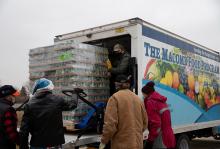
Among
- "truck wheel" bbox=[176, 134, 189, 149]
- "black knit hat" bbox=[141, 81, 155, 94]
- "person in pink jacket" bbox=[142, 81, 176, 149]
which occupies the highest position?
"black knit hat" bbox=[141, 81, 155, 94]

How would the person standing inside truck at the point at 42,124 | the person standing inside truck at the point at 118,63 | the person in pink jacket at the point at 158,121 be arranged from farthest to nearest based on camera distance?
the person standing inside truck at the point at 118,63 → the person in pink jacket at the point at 158,121 → the person standing inside truck at the point at 42,124

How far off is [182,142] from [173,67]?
5.74 feet

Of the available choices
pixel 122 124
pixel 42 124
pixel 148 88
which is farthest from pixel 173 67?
pixel 42 124

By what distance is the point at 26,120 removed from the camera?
15.2ft

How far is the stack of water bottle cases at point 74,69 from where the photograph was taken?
631 centimetres

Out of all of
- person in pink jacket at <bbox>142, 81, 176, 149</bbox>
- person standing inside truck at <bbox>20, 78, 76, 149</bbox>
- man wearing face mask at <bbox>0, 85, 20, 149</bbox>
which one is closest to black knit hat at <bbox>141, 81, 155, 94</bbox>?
person in pink jacket at <bbox>142, 81, 176, 149</bbox>

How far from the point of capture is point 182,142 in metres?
8.38

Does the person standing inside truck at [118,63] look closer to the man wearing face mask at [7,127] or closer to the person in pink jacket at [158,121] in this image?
the person in pink jacket at [158,121]

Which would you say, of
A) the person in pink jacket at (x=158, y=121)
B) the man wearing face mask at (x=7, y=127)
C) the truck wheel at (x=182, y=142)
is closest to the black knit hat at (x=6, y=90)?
the man wearing face mask at (x=7, y=127)

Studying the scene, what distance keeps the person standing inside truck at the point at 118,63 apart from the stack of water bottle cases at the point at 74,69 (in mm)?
153

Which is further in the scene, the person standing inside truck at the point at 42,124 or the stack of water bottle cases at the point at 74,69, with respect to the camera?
the stack of water bottle cases at the point at 74,69

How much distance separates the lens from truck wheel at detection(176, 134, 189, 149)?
8198 millimetres

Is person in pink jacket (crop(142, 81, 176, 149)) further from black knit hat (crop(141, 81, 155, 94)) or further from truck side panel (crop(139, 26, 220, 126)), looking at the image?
truck side panel (crop(139, 26, 220, 126))

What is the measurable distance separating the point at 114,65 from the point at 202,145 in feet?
24.9
